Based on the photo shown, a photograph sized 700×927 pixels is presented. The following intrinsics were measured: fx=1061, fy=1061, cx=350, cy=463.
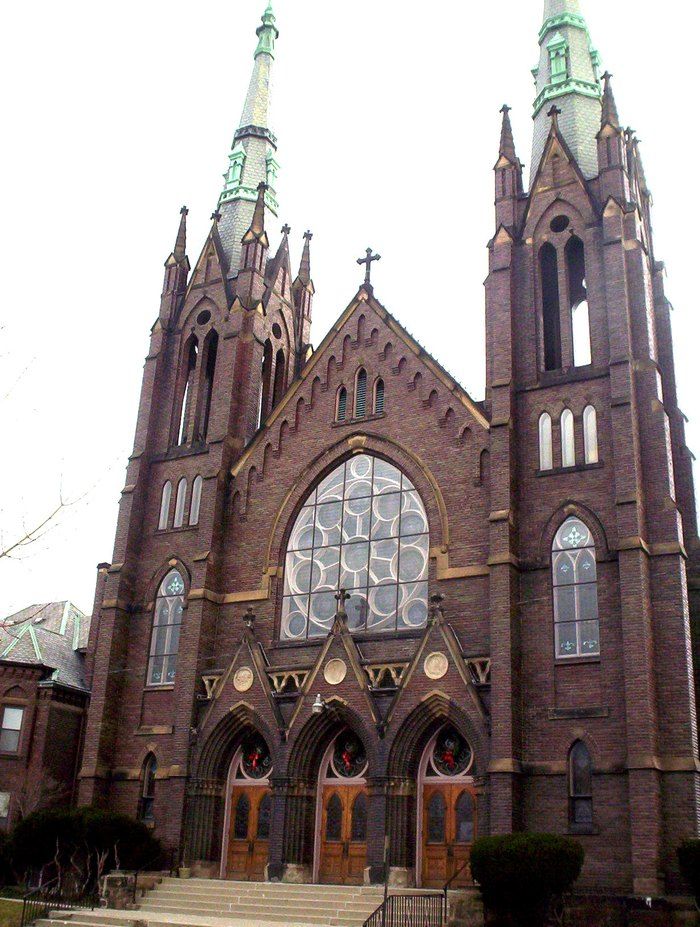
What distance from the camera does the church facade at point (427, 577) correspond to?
22906 mm

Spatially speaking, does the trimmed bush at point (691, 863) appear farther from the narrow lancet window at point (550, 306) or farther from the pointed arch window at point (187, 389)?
the pointed arch window at point (187, 389)

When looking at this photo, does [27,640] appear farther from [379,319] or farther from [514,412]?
[514,412]

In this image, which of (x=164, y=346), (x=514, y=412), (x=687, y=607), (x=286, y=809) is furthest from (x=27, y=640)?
(x=687, y=607)

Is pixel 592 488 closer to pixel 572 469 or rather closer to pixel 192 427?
pixel 572 469

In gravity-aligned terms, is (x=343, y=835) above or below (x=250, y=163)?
below

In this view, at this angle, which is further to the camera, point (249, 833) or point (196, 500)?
point (196, 500)

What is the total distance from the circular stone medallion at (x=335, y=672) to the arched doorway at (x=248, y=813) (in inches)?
118

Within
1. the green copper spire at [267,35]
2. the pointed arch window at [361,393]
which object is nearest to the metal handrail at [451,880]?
the pointed arch window at [361,393]

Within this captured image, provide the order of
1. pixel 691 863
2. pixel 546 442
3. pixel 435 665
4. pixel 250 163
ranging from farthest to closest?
pixel 250 163 → pixel 546 442 → pixel 435 665 → pixel 691 863

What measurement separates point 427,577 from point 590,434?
5.34 m

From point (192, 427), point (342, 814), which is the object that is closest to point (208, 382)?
point (192, 427)

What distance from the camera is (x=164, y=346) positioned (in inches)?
1356

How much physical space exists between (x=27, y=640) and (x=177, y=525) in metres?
8.01

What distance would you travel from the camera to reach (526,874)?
763 inches
